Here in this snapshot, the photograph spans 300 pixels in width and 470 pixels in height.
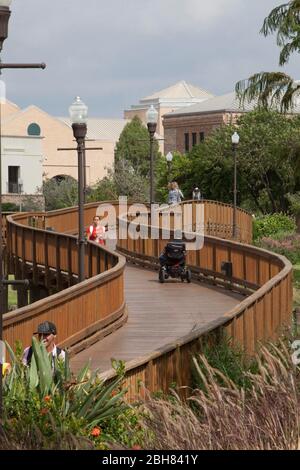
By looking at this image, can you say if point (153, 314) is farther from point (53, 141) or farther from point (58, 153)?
point (58, 153)

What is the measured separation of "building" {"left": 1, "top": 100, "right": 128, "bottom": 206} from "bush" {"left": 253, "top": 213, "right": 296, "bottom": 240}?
151 ft

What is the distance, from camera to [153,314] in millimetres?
28984

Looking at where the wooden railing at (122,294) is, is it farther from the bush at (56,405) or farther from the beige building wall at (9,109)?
the beige building wall at (9,109)

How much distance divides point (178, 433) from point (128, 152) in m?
135

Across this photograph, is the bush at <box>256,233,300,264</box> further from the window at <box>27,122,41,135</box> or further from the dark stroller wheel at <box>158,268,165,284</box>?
the window at <box>27,122,41,135</box>

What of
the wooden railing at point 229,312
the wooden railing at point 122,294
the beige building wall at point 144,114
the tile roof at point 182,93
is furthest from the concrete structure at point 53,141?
the wooden railing at point 229,312

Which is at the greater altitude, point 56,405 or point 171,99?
point 171,99

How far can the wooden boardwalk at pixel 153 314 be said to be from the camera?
23344 millimetres

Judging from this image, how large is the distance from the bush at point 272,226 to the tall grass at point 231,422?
177ft

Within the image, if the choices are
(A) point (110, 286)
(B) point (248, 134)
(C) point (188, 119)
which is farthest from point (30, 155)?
(A) point (110, 286)

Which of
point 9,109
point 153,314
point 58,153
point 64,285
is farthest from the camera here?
point 9,109

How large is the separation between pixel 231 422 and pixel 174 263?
75.1ft

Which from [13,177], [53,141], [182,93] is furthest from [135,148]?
[182,93]

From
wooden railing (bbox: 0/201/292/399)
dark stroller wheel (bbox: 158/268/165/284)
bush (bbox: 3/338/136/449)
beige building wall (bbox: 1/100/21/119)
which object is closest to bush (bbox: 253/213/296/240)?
wooden railing (bbox: 0/201/292/399)
